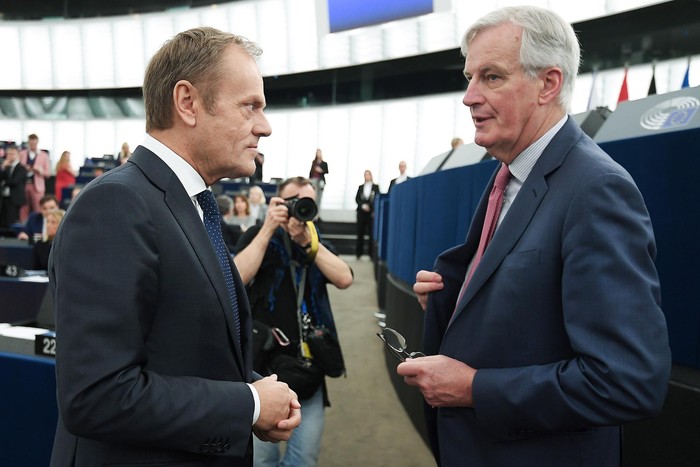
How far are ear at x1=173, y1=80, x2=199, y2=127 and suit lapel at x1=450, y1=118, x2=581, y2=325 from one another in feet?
2.16

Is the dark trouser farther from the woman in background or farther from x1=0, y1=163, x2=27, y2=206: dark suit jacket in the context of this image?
x1=0, y1=163, x2=27, y2=206: dark suit jacket

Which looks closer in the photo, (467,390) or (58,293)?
(58,293)

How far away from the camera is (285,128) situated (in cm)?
1667

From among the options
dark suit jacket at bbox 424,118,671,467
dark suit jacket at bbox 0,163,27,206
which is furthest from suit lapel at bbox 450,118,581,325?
dark suit jacket at bbox 0,163,27,206

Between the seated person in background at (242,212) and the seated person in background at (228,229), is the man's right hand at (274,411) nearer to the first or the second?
the seated person in background at (228,229)

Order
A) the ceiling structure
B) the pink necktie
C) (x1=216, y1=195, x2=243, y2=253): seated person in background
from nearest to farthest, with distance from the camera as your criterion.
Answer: the pink necktie
(x1=216, y1=195, x2=243, y2=253): seated person in background
the ceiling structure

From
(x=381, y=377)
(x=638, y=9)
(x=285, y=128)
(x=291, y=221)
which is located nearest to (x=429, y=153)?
(x=285, y=128)

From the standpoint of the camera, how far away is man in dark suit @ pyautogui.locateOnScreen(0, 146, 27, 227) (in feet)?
33.3

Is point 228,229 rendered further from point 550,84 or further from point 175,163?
point 550,84

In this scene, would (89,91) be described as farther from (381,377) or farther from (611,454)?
(611,454)

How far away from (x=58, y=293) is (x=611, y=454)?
A: 1.11 metres

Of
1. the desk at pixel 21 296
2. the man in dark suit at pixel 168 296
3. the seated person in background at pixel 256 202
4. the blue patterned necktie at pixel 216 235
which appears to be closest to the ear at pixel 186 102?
the man in dark suit at pixel 168 296

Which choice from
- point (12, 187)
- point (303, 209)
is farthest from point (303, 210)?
point (12, 187)

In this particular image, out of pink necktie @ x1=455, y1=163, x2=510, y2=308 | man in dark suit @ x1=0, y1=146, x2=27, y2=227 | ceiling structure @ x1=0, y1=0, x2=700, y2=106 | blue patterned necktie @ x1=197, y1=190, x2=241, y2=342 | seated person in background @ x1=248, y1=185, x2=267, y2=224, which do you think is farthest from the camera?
man in dark suit @ x1=0, y1=146, x2=27, y2=227
